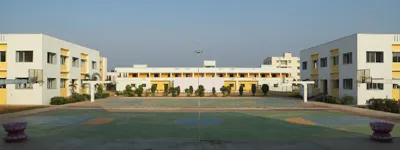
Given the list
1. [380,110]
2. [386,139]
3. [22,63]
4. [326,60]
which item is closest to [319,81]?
[326,60]

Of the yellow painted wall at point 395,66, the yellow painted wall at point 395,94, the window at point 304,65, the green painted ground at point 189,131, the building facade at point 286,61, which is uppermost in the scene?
the building facade at point 286,61

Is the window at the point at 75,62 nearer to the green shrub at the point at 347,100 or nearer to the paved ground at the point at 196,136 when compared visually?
the paved ground at the point at 196,136

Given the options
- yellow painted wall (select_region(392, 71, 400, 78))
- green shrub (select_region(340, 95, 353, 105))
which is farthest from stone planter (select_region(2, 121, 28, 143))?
yellow painted wall (select_region(392, 71, 400, 78))

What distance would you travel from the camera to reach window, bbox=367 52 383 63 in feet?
100

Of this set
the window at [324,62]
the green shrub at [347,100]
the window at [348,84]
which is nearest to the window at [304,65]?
the window at [324,62]

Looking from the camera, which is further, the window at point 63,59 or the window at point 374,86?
the window at point 63,59

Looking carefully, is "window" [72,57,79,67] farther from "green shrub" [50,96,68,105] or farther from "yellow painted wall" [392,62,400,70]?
"yellow painted wall" [392,62,400,70]

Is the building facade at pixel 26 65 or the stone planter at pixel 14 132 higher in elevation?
the building facade at pixel 26 65

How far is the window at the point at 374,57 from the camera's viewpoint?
30609 mm

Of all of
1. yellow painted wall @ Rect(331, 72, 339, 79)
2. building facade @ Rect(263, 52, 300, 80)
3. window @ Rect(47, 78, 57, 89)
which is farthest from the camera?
building facade @ Rect(263, 52, 300, 80)

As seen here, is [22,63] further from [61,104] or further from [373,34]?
[373,34]

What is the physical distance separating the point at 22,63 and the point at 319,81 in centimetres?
3429

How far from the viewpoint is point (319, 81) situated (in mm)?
40469

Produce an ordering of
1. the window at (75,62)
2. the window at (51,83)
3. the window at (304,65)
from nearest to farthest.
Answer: the window at (51,83) < the window at (75,62) < the window at (304,65)
